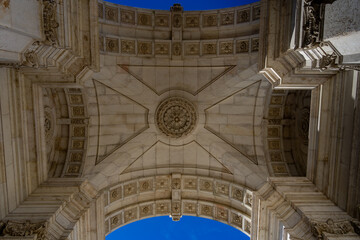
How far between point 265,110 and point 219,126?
2.52 metres

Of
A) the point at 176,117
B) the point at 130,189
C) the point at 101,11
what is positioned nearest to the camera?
the point at 101,11

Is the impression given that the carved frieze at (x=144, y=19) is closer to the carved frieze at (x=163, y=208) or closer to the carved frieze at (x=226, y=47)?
the carved frieze at (x=226, y=47)

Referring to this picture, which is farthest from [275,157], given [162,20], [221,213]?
[162,20]

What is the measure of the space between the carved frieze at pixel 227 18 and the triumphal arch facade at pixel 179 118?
0.21ft

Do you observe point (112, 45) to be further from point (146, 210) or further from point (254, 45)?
point (146, 210)

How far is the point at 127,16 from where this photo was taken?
43.4 ft

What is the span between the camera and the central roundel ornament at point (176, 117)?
49.5 feet

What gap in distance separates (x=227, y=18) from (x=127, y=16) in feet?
15.5

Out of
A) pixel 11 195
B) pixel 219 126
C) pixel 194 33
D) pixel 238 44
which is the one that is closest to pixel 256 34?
pixel 238 44

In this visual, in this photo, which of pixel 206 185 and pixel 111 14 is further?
pixel 206 185

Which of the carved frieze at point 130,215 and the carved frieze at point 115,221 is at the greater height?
the carved frieze at point 130,215

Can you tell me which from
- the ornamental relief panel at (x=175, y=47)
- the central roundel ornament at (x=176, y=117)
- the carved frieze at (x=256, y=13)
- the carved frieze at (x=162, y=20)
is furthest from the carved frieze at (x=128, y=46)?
the carved frieze at (x=256, y=13)

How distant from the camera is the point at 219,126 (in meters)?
15.1

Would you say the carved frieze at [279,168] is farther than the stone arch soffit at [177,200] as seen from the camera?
No
